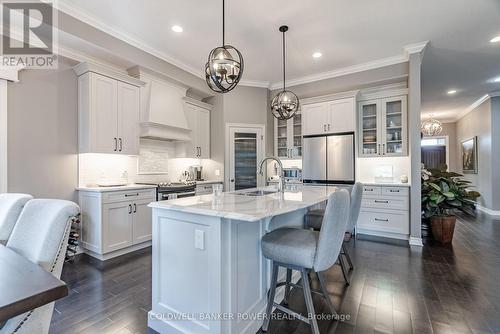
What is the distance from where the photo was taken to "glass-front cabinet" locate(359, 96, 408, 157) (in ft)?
14.5

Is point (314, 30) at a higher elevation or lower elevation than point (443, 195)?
higher

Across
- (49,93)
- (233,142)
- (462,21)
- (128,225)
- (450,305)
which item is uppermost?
(462,21)

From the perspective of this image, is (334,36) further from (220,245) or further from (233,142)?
(220,245)

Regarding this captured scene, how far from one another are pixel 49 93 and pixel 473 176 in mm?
10092

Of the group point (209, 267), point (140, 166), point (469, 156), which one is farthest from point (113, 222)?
point (469, 156)

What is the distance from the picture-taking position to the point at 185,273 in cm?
171

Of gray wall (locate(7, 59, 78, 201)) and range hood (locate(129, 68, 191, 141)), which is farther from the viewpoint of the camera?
range hood (locate(129, 68, 191, 141))

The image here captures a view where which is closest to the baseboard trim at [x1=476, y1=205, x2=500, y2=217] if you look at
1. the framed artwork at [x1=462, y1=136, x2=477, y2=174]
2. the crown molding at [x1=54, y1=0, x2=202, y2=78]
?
the framed artwork at [x1=462, y1=136, x2=477, y2=174]

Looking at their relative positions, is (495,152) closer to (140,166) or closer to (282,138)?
(282,138)

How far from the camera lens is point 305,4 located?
9.16 feet

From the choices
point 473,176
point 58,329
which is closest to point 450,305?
point 58,329

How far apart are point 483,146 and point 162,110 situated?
26.2 feet

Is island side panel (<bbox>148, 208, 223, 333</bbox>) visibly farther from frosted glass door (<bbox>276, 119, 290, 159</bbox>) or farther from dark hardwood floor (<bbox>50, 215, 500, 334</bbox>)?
frosted glass door (<bbox>276, 119, 290, 159</bbox>)

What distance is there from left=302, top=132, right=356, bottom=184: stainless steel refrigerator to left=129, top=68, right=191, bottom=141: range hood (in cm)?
243
